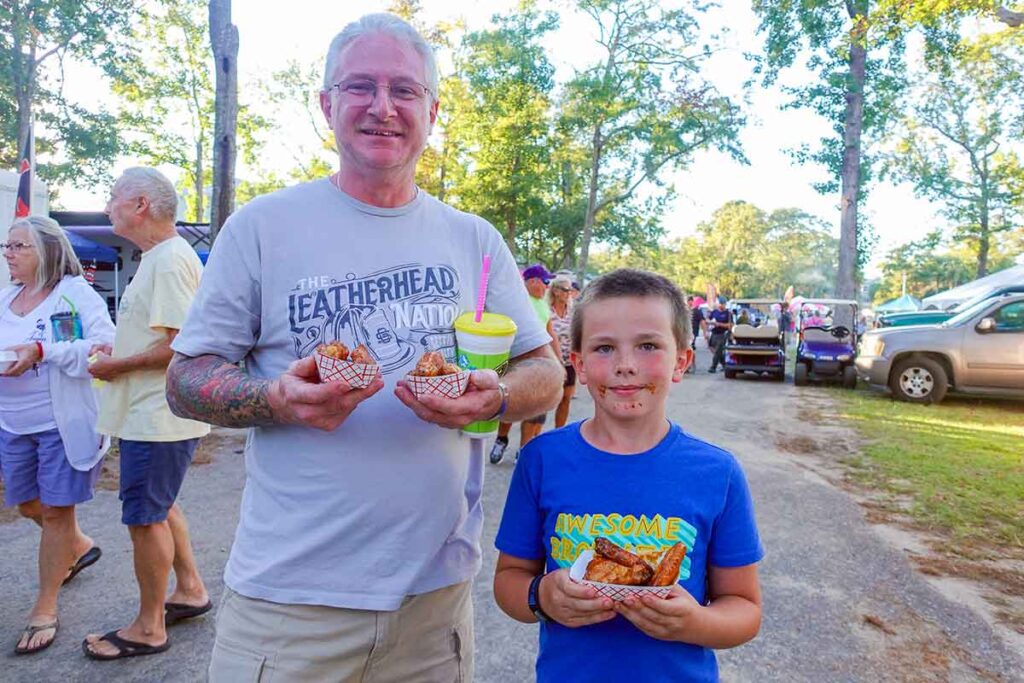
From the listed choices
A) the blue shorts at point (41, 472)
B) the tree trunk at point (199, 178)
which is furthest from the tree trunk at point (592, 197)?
the blue shorts at point (41, 472)

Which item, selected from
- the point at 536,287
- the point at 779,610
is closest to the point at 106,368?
the point at 779,610

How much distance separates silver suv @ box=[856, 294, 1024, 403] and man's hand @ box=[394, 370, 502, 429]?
12765mm

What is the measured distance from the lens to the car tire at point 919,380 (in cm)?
1170

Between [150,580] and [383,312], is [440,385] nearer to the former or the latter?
[383,312]

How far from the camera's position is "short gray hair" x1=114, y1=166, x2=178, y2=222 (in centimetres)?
311

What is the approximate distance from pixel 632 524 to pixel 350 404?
76 cm

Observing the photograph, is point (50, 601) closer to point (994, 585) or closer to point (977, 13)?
point (994, 585)

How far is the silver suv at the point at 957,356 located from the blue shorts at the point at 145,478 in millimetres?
12675

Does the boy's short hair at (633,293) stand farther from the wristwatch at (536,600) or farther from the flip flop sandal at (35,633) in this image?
the flip flop sandal at (35,633)

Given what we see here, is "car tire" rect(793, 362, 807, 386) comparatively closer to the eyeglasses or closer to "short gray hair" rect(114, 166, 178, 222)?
"short gray hair" rect(114, 166, 178, 222)

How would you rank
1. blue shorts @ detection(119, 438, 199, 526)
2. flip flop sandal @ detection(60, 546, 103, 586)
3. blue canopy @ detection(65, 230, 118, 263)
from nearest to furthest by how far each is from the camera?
blue shorts @ detection(119, 438, 199, 526), flip flop sandal @ detection(60, 546, 103, 586), blue canopy @ detection(65, 230, 118, 263)

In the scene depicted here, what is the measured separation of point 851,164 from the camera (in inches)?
718

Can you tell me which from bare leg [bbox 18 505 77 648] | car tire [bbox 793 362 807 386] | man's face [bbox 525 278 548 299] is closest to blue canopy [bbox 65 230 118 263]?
man's face [bbox 525 278 548 299]

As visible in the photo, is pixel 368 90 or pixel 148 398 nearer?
pixel 368 90
